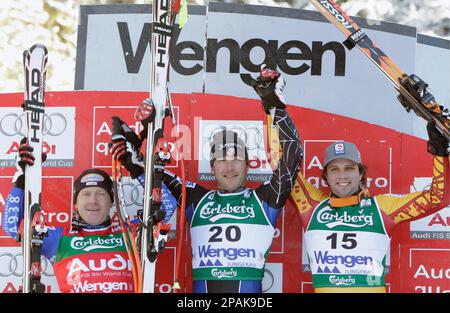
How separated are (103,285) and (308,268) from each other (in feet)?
4.33

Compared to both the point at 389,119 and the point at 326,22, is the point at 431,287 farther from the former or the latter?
→ the point at 326,22

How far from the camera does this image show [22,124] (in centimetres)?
659

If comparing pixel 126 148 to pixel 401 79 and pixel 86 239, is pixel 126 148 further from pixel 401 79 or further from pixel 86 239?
pixel 401 79

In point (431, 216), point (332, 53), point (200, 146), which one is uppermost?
point (332, 53)

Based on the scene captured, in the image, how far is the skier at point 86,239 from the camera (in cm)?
589

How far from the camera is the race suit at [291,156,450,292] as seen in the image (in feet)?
19.2

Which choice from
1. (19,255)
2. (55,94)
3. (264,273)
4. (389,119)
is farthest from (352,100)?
(19,255)

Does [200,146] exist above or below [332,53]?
below

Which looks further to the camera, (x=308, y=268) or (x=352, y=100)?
(x=352, y=100)

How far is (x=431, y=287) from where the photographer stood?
631cm

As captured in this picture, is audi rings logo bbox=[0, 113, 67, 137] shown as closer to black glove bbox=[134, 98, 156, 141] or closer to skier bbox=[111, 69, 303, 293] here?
skier bbox=[111, 69, 303, 293]

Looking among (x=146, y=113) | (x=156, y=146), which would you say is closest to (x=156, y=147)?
(x=156, y=146)

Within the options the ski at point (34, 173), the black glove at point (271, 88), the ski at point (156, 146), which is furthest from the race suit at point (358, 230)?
the ski at point (34, 173)
